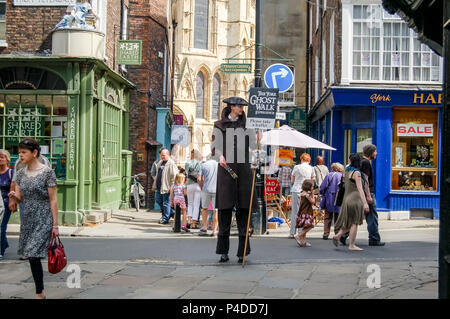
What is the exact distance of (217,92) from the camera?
64250 mm

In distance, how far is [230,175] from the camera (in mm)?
9188

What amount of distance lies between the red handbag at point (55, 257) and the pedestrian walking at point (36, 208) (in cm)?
8

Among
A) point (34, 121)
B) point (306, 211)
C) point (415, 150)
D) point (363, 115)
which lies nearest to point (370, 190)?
point (306, 211)

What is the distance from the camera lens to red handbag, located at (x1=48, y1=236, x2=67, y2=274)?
21.4 ft

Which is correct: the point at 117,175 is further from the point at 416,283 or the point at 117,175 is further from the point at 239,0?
the point at 239,0

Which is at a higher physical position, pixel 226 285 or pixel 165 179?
pixel 165 179

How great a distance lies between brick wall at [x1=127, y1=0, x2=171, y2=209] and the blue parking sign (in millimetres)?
6620

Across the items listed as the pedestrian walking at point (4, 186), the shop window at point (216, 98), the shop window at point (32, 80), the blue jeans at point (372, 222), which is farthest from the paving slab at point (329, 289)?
the shop window at point (216, 98)

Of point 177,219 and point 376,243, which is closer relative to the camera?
point 376,243

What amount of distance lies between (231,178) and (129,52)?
10171 mm

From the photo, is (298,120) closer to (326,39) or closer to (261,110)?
(326,39)

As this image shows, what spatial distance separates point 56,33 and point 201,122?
4586cm

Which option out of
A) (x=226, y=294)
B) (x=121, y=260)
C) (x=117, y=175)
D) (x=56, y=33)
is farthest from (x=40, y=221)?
(x=117, y=175)
